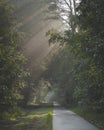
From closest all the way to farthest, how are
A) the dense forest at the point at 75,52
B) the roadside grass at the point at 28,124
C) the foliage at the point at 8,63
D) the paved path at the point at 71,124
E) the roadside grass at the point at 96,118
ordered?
the dense forest at the point at 75,52, the paved path at the point at 71,124, the roadside grass at the point at 96,118, the roadside grass at the point at 28,124, the foliage at the point at 8,63

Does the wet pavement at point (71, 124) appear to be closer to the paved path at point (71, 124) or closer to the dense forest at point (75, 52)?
the paved path at point (71, 124)

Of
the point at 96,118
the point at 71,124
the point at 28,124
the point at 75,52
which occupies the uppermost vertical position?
the point at 75,52

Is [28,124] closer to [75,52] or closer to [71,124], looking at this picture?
[71,124]

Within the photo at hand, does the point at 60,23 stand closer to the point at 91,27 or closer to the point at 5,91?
the point at 5,91

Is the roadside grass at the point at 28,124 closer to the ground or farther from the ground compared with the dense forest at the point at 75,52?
closer to the ground

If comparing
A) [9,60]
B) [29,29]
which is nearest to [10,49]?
[9,60]

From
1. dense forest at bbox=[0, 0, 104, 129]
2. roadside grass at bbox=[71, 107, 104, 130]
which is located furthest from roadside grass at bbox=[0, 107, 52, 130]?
roadside grass at bbox=[71, 107, 104, 130]

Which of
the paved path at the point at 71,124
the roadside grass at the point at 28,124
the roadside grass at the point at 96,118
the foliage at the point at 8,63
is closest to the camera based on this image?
the paved path at the point at 71,124

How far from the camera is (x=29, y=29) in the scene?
131ft

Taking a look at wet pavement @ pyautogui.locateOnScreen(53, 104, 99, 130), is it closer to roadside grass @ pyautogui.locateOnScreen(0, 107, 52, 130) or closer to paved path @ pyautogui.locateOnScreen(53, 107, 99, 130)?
paved path @ pyautogui.locateOnScreen(53, 107, 99, 130)

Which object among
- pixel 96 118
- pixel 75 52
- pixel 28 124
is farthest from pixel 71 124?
pixel 75 52

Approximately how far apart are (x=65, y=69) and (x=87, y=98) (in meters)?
23.8

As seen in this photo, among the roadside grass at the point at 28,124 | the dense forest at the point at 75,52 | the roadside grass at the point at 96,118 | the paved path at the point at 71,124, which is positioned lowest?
the roadside grass at the point at 28,124

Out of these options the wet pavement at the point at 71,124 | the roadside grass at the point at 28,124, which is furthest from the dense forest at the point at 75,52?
the wet pavement at the point at 71,124
